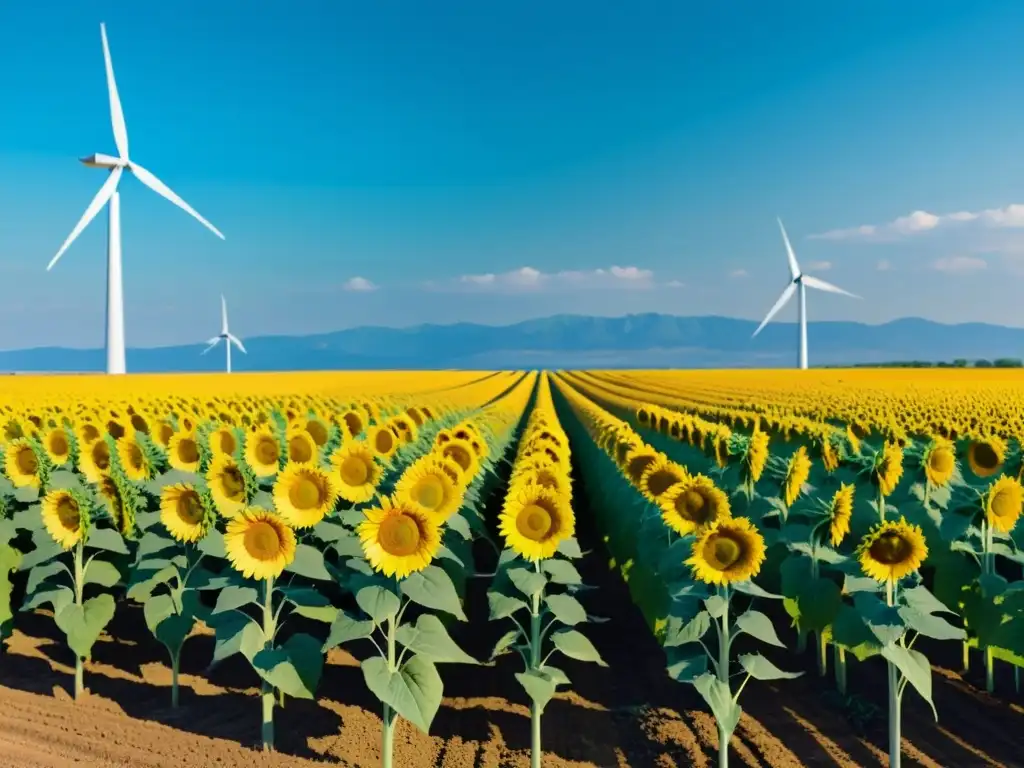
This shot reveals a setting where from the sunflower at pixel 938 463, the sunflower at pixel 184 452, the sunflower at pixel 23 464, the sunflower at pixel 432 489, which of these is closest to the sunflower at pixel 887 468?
the sunflower at pixel 938 463

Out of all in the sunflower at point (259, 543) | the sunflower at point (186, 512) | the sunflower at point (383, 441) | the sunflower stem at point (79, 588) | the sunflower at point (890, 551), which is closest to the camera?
the sunflower at point (890, 551)

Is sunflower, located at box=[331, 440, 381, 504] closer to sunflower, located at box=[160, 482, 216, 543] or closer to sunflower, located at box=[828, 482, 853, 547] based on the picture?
sunflower, located at box=[160, 482, 216, 543]

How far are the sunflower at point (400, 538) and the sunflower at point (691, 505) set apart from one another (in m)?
1.76

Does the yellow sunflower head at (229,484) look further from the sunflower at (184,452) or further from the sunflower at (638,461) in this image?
the sunflower at (638,461)

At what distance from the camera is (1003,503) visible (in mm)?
6070

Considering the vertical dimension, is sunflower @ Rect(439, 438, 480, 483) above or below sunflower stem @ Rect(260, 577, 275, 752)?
above

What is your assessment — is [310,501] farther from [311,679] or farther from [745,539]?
[745,539]

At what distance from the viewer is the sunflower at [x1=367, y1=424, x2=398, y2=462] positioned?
8.66 meters

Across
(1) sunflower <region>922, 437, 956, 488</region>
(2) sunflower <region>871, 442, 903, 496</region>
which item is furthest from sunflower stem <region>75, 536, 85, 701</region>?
(1) sunflower <region>922, 437, 956, 488</region>

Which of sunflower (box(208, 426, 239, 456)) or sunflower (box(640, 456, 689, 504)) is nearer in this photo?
sunflower (box(640, 456, 689, 504))

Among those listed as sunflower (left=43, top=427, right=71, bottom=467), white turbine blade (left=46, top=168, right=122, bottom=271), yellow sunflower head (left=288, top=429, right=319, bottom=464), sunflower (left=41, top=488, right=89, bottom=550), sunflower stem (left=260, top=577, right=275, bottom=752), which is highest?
white turbine blade (left=46, top=168, right=122, bottom=271)

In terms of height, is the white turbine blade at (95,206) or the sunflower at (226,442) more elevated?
the white turbine blade at (95,206)

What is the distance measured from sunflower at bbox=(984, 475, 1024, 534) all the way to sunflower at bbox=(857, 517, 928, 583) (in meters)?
1.67

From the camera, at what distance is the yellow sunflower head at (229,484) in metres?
5.89
